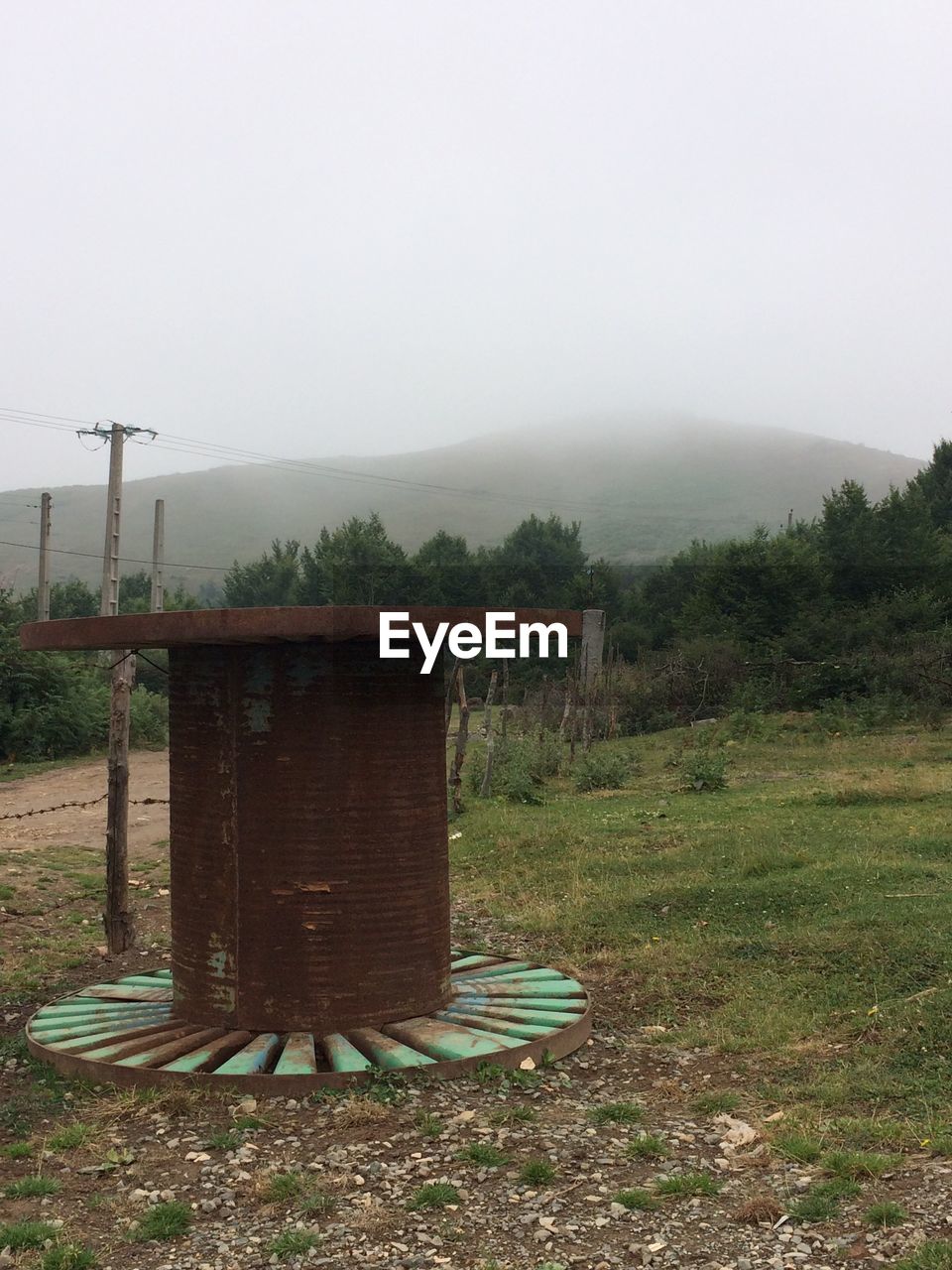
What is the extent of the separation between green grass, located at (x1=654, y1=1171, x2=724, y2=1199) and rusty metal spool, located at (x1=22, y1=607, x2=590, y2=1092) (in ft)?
4.81

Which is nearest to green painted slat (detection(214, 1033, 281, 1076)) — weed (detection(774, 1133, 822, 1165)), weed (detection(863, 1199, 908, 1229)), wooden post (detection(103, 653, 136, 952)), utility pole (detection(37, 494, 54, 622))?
weed (detection(774, 1133, 822, 1165))

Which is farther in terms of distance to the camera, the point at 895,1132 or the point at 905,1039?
the point at 905,1039

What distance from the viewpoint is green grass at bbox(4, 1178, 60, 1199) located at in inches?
170

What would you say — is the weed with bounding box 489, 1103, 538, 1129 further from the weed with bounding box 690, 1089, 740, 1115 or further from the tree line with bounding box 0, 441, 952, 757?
the tree line with bounding box 0, 441, 952, 757

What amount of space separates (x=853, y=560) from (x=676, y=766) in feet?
61.4

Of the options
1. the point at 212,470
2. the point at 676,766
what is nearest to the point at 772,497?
the point at 212,470

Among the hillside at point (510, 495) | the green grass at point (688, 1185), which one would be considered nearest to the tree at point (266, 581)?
the hillside at point (510, 495)

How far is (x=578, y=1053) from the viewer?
236 inches

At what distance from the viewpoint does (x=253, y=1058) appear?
5590mm

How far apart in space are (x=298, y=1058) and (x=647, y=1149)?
1.79m

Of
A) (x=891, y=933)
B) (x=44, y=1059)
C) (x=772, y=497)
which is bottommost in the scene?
(x=44, y=1059)

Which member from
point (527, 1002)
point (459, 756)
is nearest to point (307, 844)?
point (527, 1002)

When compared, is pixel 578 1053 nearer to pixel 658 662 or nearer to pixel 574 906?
pixel 574 906

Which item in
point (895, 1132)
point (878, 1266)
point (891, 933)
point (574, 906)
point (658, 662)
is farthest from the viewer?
point (658, 662)
